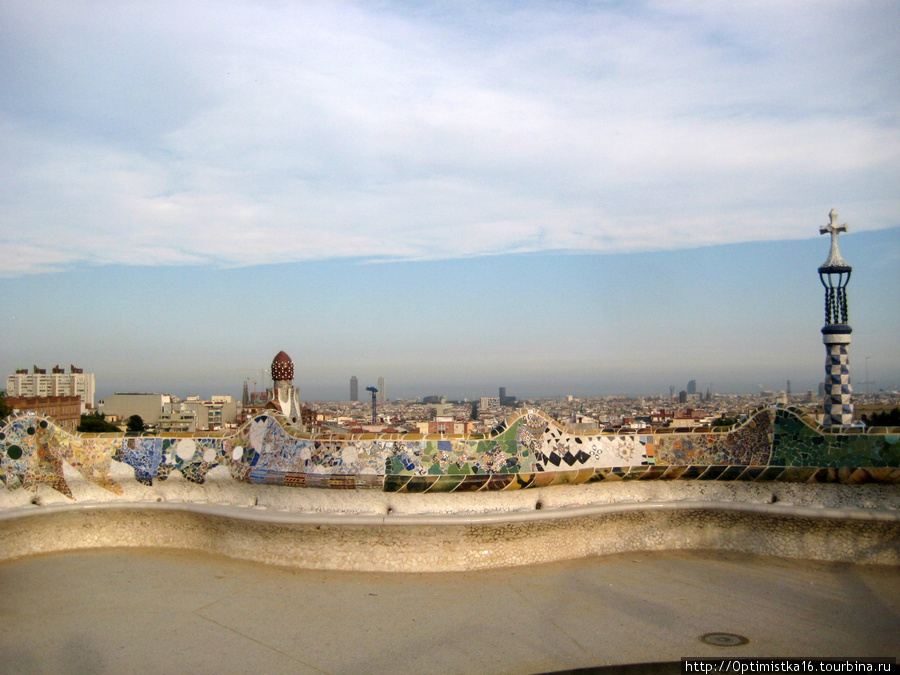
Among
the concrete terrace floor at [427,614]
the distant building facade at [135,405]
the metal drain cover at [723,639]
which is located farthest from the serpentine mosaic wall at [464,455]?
the distant building facade at [135,405]

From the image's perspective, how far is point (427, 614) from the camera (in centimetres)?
739

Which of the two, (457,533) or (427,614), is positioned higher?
(457,533)

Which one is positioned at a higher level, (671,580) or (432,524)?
(432,524)

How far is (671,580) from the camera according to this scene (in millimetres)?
8633

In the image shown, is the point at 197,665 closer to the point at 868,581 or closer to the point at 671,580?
the point at 671,580

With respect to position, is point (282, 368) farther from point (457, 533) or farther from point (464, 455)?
point (457, 533)

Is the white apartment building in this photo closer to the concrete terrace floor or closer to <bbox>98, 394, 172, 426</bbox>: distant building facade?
<bbox>98, 394, 172, 426</bbox>: distant building facade

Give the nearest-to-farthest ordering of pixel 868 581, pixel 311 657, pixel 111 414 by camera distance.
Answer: pixel 311 657 → pixel 868 581 → pixel 111 414

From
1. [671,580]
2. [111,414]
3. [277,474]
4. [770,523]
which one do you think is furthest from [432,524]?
[111,414]

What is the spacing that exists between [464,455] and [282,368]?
4.89 meters

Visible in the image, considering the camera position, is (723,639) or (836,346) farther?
(836,346)

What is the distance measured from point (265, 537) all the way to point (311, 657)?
320 cm

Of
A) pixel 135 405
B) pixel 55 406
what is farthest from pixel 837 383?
pixel 135 405

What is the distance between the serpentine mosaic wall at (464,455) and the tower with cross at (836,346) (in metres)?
1.67
